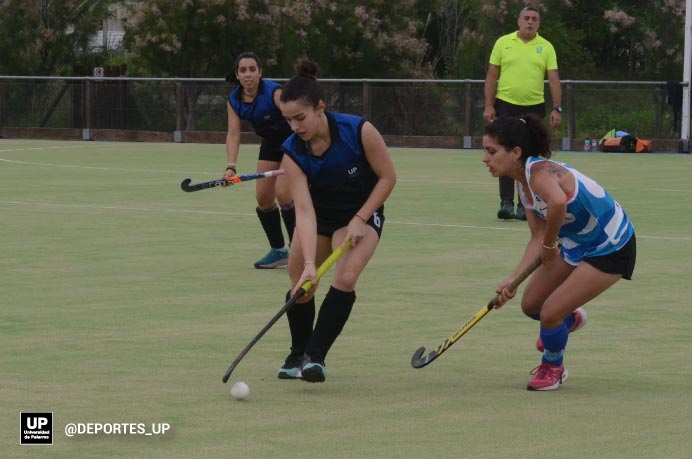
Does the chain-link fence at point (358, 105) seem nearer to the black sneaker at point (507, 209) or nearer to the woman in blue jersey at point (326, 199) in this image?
the black sneaker at point (507, 209)

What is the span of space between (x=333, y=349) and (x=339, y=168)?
1.18 metres

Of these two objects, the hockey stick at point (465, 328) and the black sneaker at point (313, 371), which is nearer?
the black sneaker at point (313, 371)

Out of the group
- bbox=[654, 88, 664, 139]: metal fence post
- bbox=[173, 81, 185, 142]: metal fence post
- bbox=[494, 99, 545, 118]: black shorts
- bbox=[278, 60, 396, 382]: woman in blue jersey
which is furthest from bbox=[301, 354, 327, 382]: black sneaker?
bbox=[173, 81, 185, 142]: metal fence post

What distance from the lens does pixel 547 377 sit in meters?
7.27

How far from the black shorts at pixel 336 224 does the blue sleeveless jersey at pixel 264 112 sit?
422 centimetres

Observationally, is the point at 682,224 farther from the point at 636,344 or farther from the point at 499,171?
the point at 499,171

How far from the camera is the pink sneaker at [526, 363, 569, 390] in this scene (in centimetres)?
725

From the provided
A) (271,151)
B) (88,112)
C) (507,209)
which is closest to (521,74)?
(507,209)

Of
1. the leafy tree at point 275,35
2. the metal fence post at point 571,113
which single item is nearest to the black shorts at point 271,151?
the metal fence post at point 571,113

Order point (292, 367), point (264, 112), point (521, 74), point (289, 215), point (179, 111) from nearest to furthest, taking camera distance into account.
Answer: point (292, 367) → point (289, 215) → point (264, 112) → point (521, 74) → point (179, 111)

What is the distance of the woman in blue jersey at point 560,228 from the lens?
23.9 feet

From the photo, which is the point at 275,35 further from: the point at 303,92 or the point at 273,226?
the point at 303,92

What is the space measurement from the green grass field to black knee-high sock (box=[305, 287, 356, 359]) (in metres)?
0.20

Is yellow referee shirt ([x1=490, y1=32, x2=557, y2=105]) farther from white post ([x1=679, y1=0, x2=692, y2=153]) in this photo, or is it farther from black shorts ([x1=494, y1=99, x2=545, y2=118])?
white post ([x1=679, y1=0, x2=692, y2=153])
